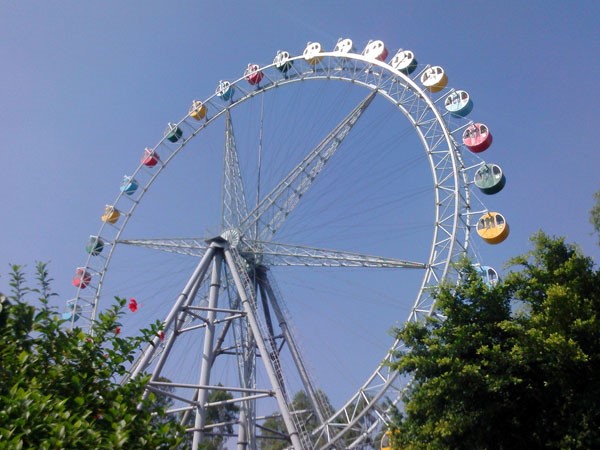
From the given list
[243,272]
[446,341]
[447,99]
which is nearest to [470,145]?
[447,99]

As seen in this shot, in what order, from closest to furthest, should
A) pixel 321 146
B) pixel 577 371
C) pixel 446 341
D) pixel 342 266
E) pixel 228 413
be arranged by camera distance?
1. pixel 577 371
2. pixel 446 341
3. pixel 342 266
4. pixel 321 146
5. pixel 228 413

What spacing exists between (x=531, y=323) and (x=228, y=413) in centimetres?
3740

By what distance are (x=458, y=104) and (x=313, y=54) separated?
7.43 meters

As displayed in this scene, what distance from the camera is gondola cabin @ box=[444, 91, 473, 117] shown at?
70.4 ft

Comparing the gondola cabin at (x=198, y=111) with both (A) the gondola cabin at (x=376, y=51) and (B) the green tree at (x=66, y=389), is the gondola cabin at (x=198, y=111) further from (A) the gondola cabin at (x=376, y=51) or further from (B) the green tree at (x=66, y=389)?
(B) the green tree at (x=66, y=389)

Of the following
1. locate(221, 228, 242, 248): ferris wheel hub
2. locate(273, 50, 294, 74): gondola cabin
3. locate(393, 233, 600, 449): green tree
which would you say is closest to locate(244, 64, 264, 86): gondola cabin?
locate(273, 50, 294, 74): gondola cabin

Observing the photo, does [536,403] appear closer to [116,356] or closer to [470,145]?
[116,356]

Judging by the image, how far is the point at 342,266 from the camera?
21.4 metres

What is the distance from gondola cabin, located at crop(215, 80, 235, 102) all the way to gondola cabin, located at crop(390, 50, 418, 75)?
326 inches

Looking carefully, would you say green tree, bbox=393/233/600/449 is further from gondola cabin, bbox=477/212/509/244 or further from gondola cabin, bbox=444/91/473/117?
gondola cabin, bbox=444/91/473/117

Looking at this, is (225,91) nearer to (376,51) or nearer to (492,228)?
(376,51)

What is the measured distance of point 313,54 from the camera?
26.5m

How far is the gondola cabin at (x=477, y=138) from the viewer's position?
20.8 m

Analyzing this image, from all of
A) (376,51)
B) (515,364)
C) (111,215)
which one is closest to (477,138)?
(376,51)
